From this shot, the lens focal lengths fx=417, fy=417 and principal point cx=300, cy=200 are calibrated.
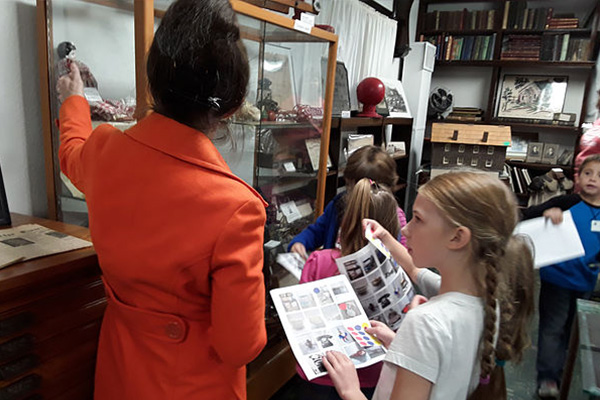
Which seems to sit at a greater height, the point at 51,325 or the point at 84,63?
the point at 84,63

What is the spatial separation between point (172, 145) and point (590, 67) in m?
4.94

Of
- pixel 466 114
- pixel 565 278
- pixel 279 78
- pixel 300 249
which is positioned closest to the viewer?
pixel 300 249

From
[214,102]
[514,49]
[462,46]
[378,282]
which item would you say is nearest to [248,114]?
[378,282]

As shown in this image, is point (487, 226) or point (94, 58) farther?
point (94, 58)

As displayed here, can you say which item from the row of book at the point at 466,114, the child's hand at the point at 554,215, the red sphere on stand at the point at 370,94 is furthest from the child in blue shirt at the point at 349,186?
the row of book at the point at 466,114

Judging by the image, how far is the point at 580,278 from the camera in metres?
2.12

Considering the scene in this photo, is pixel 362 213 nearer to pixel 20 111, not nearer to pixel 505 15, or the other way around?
pixel 20 111

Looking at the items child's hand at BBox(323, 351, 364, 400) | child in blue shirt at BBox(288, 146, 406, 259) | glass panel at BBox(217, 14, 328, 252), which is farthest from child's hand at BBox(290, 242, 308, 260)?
child's hand at BBox(323, 351, 364, 400)

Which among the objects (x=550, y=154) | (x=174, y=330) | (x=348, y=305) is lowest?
(x=348, y=305)

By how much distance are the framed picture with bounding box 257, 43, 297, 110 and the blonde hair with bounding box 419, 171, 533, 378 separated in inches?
52.6

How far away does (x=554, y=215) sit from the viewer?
2088 millimetres

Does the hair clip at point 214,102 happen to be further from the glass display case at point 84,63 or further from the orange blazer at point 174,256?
the glass display case at point 84,63

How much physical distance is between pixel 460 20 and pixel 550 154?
1.82 m

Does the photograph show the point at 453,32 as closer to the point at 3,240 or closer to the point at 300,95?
the point at 300,95
